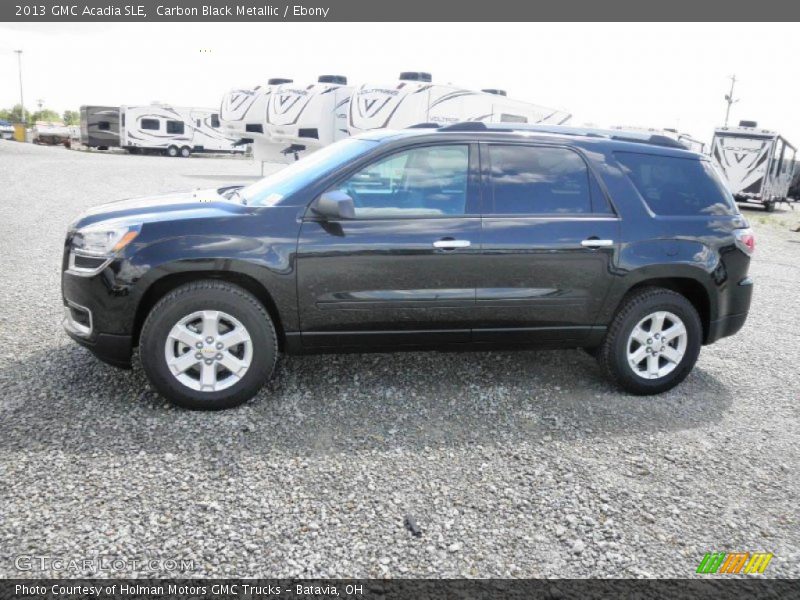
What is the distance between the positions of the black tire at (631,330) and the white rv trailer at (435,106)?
12.9 m

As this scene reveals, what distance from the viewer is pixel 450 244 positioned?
4.55m

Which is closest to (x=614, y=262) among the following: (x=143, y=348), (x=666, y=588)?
(x=666, y=588)

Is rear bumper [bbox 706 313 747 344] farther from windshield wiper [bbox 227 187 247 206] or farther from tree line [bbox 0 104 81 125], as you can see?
tree line [bbox 0 104 81 125]

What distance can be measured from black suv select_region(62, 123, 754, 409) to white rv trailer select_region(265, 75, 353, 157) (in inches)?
593

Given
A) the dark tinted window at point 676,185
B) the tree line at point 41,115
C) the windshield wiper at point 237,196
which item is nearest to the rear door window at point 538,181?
the dark tinted window at point 676,185

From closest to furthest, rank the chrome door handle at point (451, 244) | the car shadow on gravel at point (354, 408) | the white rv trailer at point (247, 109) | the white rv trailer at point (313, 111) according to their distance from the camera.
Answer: the car shadow on gravel at point (354, 408) → the chrome door handle at point (451, 244) → the white rv trailer at point (313, 111) → the white rv trailer at point (247, 109)

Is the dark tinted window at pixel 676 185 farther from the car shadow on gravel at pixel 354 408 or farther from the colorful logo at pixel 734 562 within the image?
the colorful logo at pixel 734 562

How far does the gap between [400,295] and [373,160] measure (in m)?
0.90

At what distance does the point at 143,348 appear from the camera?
167 inches

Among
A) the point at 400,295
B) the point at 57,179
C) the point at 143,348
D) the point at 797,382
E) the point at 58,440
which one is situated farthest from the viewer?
the point at 57,179

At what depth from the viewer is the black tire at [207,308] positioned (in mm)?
4246

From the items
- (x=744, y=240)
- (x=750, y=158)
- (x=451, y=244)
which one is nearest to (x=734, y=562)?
(x=451, y=244)

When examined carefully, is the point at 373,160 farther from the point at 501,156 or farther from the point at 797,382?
the point at 797,382

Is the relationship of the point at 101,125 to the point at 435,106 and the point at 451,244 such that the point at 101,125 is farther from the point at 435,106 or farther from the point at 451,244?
the point at 451,244
